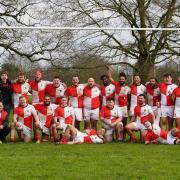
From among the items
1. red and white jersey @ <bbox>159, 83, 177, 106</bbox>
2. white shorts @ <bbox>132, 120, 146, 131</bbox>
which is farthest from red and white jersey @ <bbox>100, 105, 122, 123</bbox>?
red and white jersey @ <bbox>159, 83, 177, 106</bbox>

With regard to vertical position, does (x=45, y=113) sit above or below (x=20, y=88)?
below

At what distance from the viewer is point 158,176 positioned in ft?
23.2

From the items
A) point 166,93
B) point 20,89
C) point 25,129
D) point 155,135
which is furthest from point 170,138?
point 20,89

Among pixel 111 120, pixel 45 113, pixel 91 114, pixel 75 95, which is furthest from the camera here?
pixel 91 114

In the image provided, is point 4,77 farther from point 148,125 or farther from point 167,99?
point 167,99

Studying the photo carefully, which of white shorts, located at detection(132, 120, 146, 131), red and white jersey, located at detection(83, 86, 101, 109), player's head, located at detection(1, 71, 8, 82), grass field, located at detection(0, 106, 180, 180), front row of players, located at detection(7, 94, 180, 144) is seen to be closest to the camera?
grass field, located at detection(0, 106, 180, 180)

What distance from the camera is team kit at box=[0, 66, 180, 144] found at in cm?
1096

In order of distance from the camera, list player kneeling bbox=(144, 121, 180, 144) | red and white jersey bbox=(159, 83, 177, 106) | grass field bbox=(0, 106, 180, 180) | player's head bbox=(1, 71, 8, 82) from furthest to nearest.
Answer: player's head bbox=(1, 71, 8, 82) < red and white jersey bbox=(159, 83, 177, 106) < player kneeling bbox=(144, 121, 180, 144) < grass field bbox=(0, 106, 180, 180)

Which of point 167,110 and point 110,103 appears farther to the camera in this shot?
point 167,110

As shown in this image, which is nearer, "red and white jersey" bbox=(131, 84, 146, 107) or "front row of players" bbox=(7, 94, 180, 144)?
"front row of players" bbox=(7, 94, 180, 144)

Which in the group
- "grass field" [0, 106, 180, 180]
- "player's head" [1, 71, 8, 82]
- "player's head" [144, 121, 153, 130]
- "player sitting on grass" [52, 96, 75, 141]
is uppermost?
"player's head" [1, 71, 8, 82]

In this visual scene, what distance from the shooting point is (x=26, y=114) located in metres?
11.3

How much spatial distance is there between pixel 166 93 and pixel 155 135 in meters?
1.19

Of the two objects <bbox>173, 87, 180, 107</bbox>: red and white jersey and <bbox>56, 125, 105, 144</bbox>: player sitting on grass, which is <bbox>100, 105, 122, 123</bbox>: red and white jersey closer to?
<bbox>56, 125, 105, 144</bbox>: player sitting on grass
